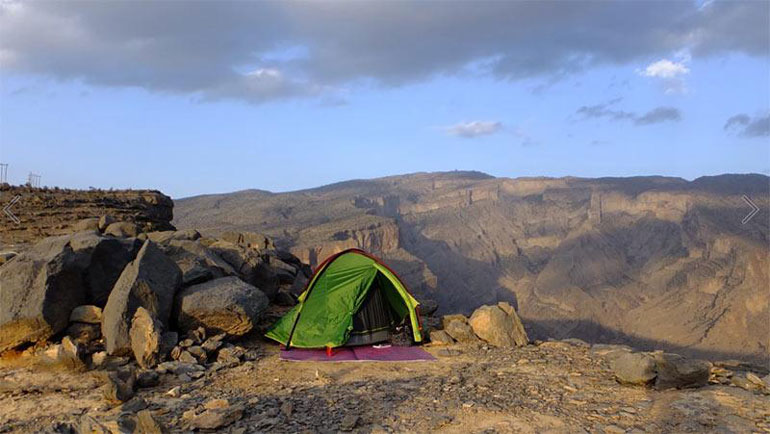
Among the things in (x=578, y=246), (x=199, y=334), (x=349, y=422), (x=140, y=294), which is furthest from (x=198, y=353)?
(x=578, y=246)

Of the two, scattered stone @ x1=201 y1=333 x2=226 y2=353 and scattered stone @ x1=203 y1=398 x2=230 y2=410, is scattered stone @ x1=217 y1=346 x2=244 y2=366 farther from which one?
scattered stone @ x1=203 y1=398 x2=230 y2=410

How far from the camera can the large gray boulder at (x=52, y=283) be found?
32.0 ft

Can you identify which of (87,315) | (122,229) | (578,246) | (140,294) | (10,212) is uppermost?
(10,212)

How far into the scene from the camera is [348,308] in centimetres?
1197

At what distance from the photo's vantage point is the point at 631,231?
329 ft

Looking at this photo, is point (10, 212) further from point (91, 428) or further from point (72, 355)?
point (91, 428)

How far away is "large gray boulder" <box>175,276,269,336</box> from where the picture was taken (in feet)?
36.2

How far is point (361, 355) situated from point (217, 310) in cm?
319

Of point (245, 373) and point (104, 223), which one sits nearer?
point (245, 373)

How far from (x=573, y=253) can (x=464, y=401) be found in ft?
305

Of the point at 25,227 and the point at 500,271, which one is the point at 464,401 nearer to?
the point at 25,227

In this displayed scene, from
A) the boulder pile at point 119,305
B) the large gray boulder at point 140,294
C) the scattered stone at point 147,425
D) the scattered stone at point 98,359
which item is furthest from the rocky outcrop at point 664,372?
the scattered stone at point 98,359

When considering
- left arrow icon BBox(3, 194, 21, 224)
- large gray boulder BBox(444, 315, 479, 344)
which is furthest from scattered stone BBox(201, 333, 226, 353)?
left arrow icon BBox(3, 194, 21, 224)

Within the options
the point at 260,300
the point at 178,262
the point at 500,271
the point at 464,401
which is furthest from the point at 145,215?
the point at 500,271
